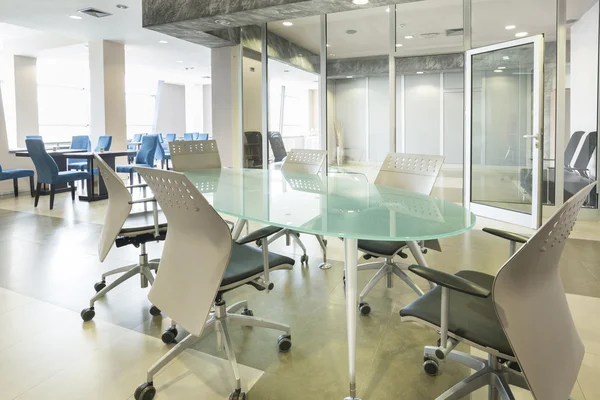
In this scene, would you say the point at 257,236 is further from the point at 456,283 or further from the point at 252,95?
the point at 252,95

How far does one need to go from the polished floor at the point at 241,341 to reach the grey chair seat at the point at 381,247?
0.42 meters

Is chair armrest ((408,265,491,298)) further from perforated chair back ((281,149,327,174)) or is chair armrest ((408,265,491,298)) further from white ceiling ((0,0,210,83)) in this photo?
white ceiling ((0,0,210,83))

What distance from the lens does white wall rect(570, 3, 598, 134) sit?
5379 millimetres

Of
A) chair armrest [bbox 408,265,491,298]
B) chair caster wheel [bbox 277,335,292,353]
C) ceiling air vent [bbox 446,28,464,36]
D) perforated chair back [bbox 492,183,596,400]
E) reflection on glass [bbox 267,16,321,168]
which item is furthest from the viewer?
reflection on glass [bbox 267,16,321,168]

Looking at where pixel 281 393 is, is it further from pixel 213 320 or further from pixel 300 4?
pixel 300 4

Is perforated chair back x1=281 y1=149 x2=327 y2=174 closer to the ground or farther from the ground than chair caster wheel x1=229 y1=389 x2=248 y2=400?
farther from the ground

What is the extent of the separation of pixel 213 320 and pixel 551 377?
1432 mm

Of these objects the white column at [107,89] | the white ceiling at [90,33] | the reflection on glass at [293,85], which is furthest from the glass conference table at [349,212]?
the white column at [107,89]

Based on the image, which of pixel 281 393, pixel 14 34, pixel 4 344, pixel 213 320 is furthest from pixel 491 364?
pixel 14 34

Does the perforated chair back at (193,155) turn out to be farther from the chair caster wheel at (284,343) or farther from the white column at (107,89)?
the white column at (107,89)

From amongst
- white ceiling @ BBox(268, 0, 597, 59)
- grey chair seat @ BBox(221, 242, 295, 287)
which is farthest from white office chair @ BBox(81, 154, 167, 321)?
white ceiling @ BBox(268, 0, 597, 59)

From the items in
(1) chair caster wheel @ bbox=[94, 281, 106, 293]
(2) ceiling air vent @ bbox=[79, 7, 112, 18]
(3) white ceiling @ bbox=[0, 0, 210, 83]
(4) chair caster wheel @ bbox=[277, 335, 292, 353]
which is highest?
(3) white ceiling @ bbox=[0, 0, 210, 83]

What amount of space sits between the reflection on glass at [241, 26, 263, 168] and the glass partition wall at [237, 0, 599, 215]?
6cm

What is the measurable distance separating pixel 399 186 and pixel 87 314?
2196mm
